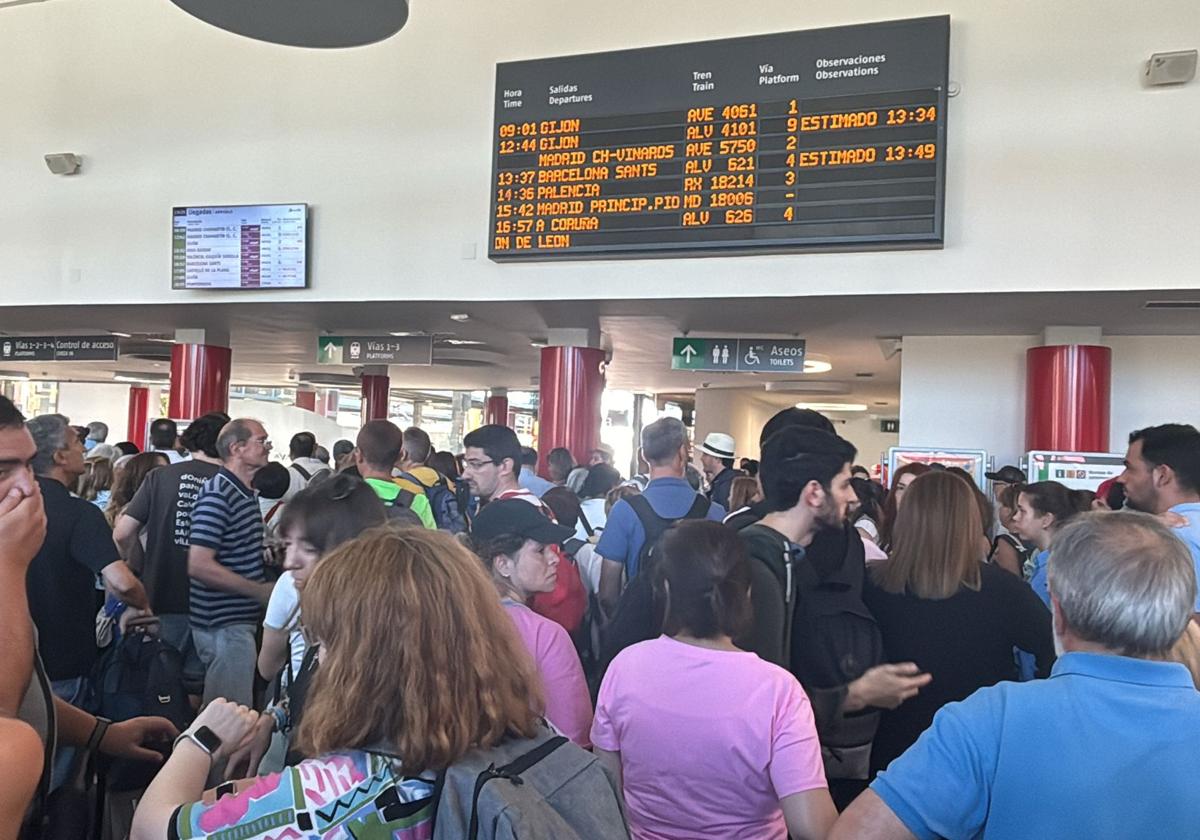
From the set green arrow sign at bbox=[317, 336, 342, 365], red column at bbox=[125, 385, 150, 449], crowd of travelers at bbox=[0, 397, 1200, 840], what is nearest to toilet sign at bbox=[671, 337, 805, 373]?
green arrow sign at bbox=[317, 336, 342, 365]

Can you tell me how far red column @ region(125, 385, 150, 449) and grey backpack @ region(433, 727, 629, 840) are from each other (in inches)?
836

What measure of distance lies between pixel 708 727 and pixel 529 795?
0.59m

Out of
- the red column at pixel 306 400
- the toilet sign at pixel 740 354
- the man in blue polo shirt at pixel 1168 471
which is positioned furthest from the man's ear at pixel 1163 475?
the red column at pixel 306 400

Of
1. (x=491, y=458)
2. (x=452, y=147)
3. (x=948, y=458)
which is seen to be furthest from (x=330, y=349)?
(x=948, y=458)

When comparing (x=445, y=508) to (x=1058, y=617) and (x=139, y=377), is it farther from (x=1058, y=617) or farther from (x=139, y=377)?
(x=139, y=377)

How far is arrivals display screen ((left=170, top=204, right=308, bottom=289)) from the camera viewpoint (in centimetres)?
663

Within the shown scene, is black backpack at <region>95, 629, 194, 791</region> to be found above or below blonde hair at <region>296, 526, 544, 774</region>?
below

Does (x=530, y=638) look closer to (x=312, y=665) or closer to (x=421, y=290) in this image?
(x=312, y=665)

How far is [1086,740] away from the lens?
1.25m

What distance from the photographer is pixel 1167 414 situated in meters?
6.63

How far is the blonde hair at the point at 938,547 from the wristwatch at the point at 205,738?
5.47 feet

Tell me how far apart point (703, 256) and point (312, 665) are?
14.8 feet

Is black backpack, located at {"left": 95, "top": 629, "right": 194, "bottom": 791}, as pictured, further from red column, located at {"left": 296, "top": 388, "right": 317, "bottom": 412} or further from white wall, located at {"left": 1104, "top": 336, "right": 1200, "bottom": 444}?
red column, located at {"left": 296, "top": 388, "right": 317, "bottom": 412}

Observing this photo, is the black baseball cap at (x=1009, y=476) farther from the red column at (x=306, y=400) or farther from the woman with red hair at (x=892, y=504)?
the red column at (x=306, y=400)
